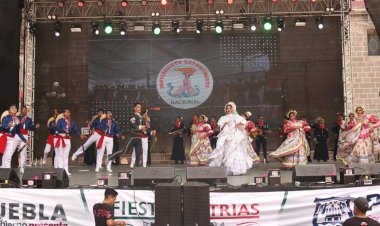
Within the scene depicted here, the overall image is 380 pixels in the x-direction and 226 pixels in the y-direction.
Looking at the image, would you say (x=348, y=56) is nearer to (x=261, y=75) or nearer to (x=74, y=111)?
(x=261, y=75)

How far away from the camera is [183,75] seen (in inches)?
560

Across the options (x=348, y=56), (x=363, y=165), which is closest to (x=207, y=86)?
(x=348, y=56)

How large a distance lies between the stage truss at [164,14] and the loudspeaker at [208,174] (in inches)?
298

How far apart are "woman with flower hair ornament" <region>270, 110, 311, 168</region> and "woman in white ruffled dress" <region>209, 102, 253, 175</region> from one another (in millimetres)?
1117

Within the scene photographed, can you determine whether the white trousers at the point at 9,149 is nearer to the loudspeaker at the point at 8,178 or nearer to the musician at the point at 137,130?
the musician at the point at 137,130

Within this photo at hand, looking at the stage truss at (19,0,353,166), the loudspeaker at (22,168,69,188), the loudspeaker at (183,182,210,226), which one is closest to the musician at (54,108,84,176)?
the loudspeaker at (22,168,69,188)

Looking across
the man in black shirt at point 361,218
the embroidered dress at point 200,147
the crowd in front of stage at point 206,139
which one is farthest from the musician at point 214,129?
the man in black shirt at point 361,218

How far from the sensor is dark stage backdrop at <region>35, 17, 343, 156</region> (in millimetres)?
14234

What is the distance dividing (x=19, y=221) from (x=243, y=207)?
2561 millimetres

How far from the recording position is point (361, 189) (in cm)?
492

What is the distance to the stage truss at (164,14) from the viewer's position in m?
12.6

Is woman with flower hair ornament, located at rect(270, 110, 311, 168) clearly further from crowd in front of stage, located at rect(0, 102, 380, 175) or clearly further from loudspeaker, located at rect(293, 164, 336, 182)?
loudspeaker, located at rect(293, 164, 336, 182)

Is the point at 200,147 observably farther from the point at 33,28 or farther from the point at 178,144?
the point at 33,28

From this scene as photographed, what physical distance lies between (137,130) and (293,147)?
366cm
